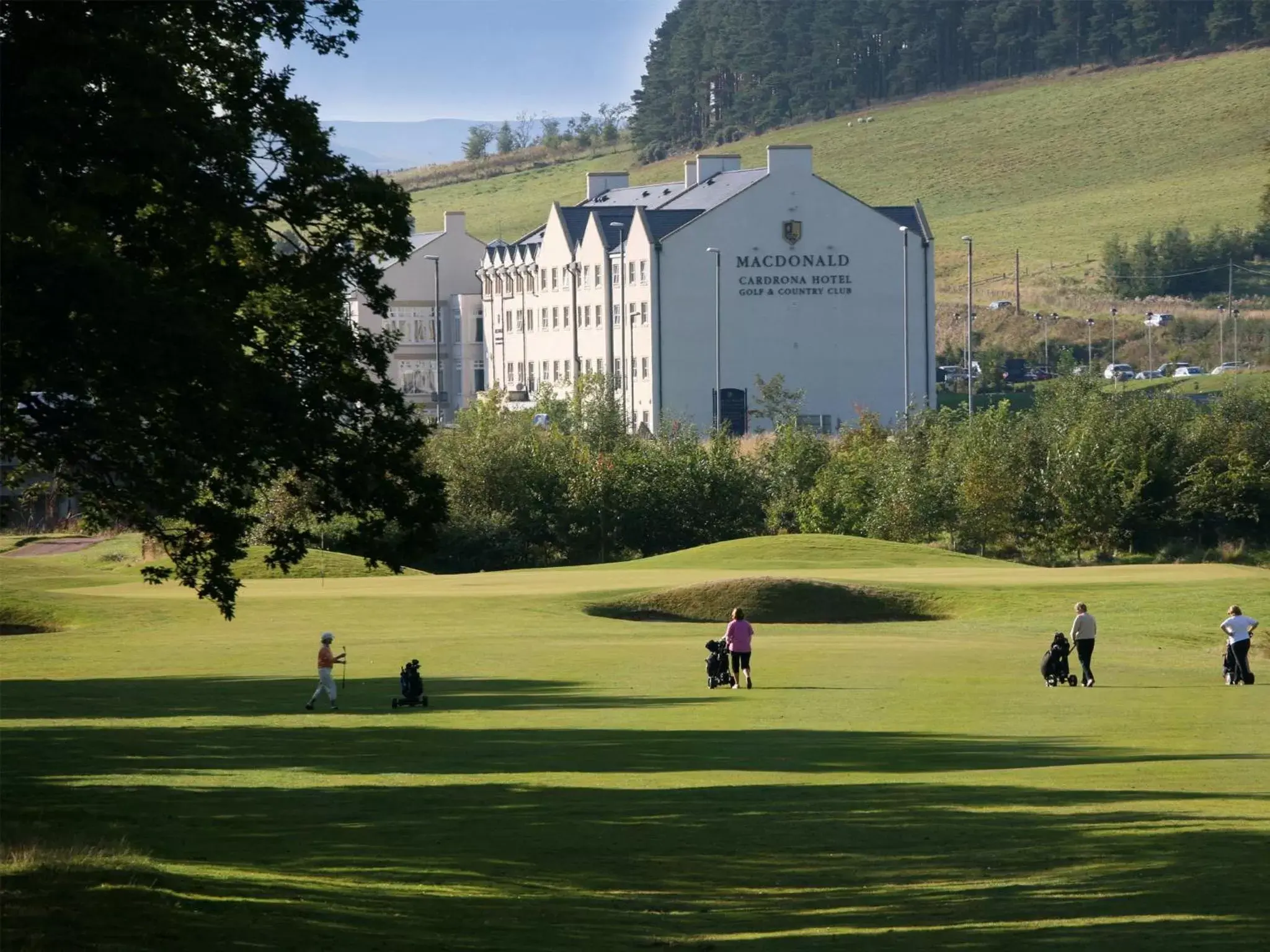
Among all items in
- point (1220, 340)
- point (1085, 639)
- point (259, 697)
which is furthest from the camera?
point (1220, 340)

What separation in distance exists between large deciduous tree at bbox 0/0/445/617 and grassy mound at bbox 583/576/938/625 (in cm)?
2410

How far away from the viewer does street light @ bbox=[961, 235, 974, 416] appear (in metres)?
85.2

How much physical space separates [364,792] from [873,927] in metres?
7.81

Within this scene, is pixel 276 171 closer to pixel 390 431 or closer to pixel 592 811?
pixel 390 431

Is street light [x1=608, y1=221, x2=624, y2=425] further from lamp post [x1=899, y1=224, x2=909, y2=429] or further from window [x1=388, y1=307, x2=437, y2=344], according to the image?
window [x1=388, y1=307, x2=437, y2=344]

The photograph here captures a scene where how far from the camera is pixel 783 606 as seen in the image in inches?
1785

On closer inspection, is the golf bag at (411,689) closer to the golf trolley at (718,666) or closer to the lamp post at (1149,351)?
the golf trolley at (718,666)

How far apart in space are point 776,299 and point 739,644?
215 ft

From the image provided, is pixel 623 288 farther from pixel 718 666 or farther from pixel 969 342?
pixel 718 666

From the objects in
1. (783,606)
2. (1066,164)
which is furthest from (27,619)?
(1066,164)

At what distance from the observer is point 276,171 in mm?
19219

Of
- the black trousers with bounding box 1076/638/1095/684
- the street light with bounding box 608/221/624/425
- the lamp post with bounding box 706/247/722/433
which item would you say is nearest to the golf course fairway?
the black trousers with bounding box 1076/638/1095/684

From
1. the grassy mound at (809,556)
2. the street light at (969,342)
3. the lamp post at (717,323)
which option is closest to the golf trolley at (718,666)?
the grassy mound at (809,556)

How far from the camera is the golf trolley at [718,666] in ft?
98.2
